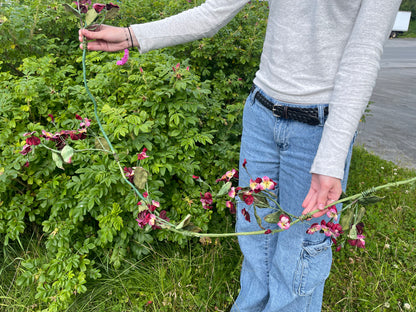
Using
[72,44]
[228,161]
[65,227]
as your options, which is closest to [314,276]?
[228,161]

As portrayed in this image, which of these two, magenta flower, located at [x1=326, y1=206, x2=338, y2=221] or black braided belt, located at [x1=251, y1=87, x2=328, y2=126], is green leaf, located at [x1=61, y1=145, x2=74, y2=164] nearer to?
black braided belt, located at [x1=251, y1=87, x2=328, y2=126]

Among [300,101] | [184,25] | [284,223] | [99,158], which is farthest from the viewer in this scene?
[99,158]

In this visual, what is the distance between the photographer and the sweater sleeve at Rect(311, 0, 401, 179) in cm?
90

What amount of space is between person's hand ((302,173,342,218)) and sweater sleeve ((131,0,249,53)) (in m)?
0.74

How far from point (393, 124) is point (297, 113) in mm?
4674

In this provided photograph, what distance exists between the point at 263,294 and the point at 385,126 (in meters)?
4.30

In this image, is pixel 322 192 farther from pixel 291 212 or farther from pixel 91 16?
pixel 91 16

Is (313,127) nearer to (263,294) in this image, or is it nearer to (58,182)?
(263,294)

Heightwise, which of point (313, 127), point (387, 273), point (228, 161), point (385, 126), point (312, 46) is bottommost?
point (385, 126)

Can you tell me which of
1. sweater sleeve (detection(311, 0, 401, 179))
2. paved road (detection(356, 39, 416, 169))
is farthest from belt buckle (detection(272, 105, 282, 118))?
paved road (detection(356, 39, 416, 169))

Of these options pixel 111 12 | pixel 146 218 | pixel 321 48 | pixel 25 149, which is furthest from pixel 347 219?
pixel 25 149

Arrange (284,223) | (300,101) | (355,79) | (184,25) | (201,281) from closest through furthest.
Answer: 1. (355,79)
2. (284,223)
3. (300,101)
4. (184,25)
5. (201,281)

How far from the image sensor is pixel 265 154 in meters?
1.36

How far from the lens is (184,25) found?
1.30 meters
